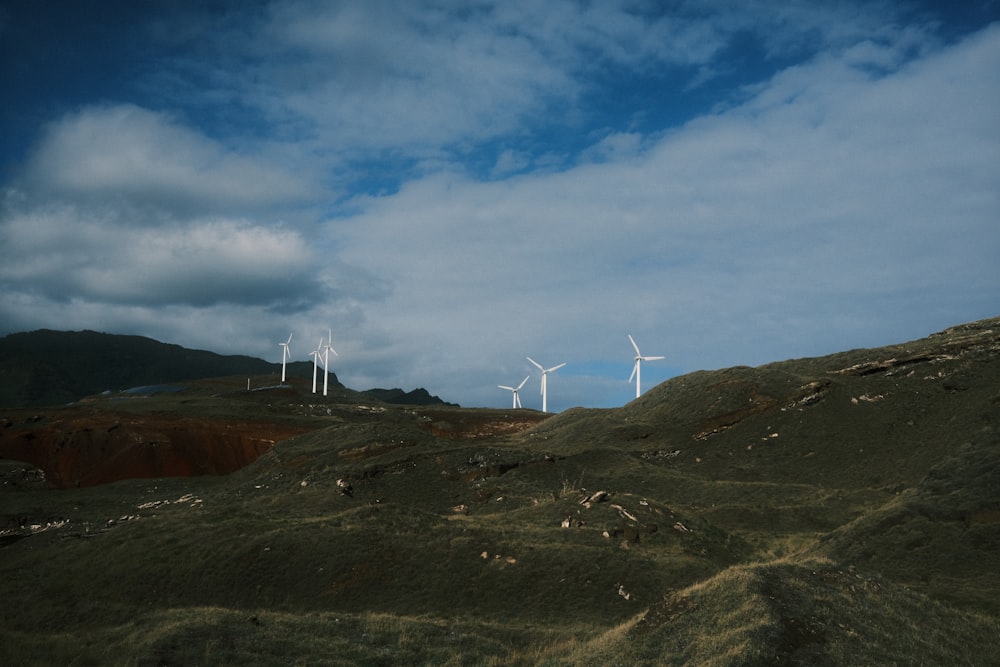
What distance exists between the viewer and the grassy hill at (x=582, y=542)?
798 inches

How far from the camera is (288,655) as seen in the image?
19.8m

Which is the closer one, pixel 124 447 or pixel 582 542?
pixel 582 542

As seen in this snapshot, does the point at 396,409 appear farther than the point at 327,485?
Yes

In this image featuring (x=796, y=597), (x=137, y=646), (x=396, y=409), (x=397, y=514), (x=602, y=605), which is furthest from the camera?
(x=396, y=409)

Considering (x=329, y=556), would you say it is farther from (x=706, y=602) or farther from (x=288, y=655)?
(x=706, y=602)

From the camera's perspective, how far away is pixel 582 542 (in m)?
35.1

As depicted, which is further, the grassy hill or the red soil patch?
the red soil patch

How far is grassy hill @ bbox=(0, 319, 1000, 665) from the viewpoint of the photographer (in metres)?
20.3

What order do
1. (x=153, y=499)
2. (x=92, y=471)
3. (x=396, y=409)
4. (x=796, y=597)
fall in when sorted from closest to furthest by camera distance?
(x=796, y=597)
(x=153, y=499)
(x=92, y=471)
(x=396, y=409)

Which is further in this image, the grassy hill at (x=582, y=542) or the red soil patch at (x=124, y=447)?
the red soil patch at (x=124, y=447)

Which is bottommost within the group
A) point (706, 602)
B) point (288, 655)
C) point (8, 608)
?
point (8, 608)

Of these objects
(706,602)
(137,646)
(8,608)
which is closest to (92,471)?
(8,608)

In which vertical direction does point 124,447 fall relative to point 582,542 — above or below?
above

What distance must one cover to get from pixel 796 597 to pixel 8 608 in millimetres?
31685
